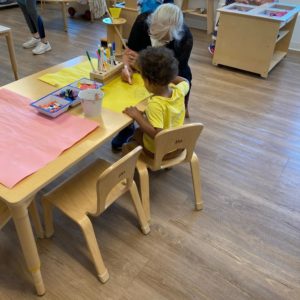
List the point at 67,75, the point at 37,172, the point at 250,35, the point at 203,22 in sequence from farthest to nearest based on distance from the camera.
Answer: the point at 203,22 → the point at 250,35 → the point at 67,75 → the point at 37,172

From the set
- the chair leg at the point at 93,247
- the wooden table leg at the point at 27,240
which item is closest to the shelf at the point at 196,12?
the chair leg at the point at 93,247

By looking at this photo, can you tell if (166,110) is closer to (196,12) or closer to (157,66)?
(157,66)

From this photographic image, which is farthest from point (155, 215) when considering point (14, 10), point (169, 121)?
point (14, 10)

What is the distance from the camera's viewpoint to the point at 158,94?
144 cm

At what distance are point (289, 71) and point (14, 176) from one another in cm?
335

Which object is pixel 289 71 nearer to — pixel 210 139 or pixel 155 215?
pixel 210 139

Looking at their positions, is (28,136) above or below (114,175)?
above

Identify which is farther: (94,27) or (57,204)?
(94,27)

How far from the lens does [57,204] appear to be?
1.33m

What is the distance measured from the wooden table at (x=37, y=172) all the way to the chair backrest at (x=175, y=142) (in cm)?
17

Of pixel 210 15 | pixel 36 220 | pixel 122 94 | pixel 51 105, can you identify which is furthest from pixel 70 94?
pixel 210 15

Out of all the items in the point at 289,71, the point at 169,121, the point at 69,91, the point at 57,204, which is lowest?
the point at 289,71

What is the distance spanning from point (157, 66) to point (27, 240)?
0.84m

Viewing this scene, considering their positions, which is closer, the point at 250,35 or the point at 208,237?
the point at 208,237
